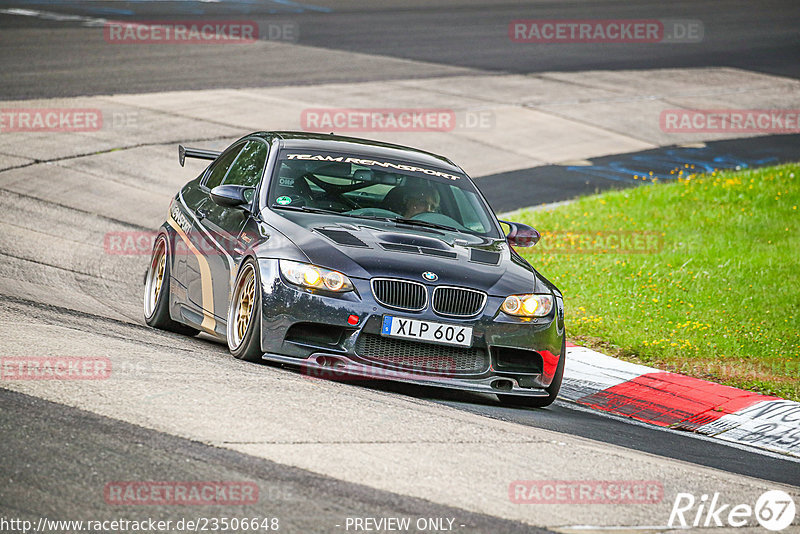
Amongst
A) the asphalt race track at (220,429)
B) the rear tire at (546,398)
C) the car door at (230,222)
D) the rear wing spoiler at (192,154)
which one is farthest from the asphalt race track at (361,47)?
the rear tire at (546,398)

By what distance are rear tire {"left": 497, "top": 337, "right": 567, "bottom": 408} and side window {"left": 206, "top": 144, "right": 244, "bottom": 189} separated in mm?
3073

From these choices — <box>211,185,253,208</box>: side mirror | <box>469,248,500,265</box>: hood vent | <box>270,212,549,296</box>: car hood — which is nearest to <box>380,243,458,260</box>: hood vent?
<box>270,212,549,296</box>: car hood

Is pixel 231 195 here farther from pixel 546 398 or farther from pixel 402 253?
pixel 546 398

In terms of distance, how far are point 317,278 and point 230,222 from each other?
1.38 metres

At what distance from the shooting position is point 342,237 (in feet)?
25.4

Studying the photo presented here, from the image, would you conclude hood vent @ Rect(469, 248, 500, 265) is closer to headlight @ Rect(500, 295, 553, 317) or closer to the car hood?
the car hood

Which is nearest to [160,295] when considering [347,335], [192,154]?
[192,154]

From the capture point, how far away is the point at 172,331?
938 centimetres

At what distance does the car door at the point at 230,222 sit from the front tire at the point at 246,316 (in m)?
0.14

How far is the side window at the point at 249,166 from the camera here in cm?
885

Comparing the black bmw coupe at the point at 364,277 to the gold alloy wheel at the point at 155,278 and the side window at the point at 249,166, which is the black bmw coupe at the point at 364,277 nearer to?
the side window at the point at 249,166

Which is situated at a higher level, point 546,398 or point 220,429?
point 220,429

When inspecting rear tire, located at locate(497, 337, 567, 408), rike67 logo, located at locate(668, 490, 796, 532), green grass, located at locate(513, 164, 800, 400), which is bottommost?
green grass, located at locate(513, 164, 800, 400)

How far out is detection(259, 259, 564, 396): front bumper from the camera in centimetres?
729
